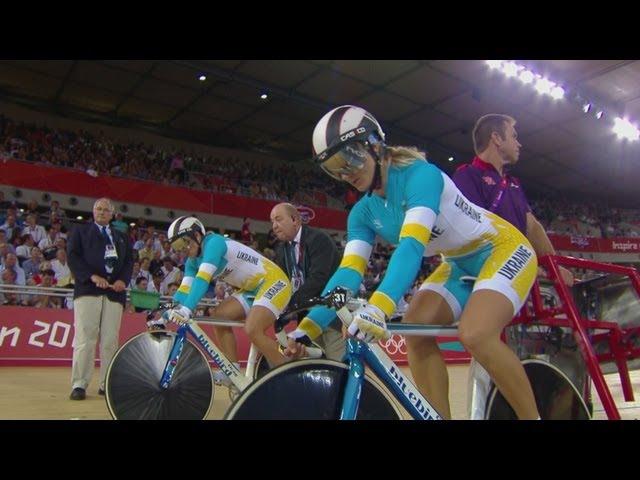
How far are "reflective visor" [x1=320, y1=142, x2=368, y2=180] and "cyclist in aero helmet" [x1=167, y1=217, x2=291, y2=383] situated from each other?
2.21m

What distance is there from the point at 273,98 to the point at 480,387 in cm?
1451

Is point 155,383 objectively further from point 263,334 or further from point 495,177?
point 495,177

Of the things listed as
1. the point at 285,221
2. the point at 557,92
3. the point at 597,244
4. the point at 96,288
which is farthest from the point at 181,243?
the point at 597,244

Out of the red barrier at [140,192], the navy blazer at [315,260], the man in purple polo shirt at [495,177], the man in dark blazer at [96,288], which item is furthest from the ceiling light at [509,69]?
the man in purple polo shirt at [495,177]

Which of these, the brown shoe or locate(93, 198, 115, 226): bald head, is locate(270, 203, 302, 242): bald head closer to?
locate(93, 198, 115, 226): bald head

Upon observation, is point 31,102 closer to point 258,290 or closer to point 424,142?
point 424,142

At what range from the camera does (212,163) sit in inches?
725

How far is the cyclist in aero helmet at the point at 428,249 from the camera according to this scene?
73.1 inches

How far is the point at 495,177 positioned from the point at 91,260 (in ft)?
12.1

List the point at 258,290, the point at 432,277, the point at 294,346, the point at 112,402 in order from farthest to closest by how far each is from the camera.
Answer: the point at 258,290, the point at 112,402, the point at 432,277, the point at 294,346

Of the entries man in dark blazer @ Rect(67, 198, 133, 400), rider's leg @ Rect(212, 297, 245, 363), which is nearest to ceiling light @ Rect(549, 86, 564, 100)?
rider's leg @ Rect(212, 297, 245, 363)

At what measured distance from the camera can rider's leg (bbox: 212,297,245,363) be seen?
4465mm
